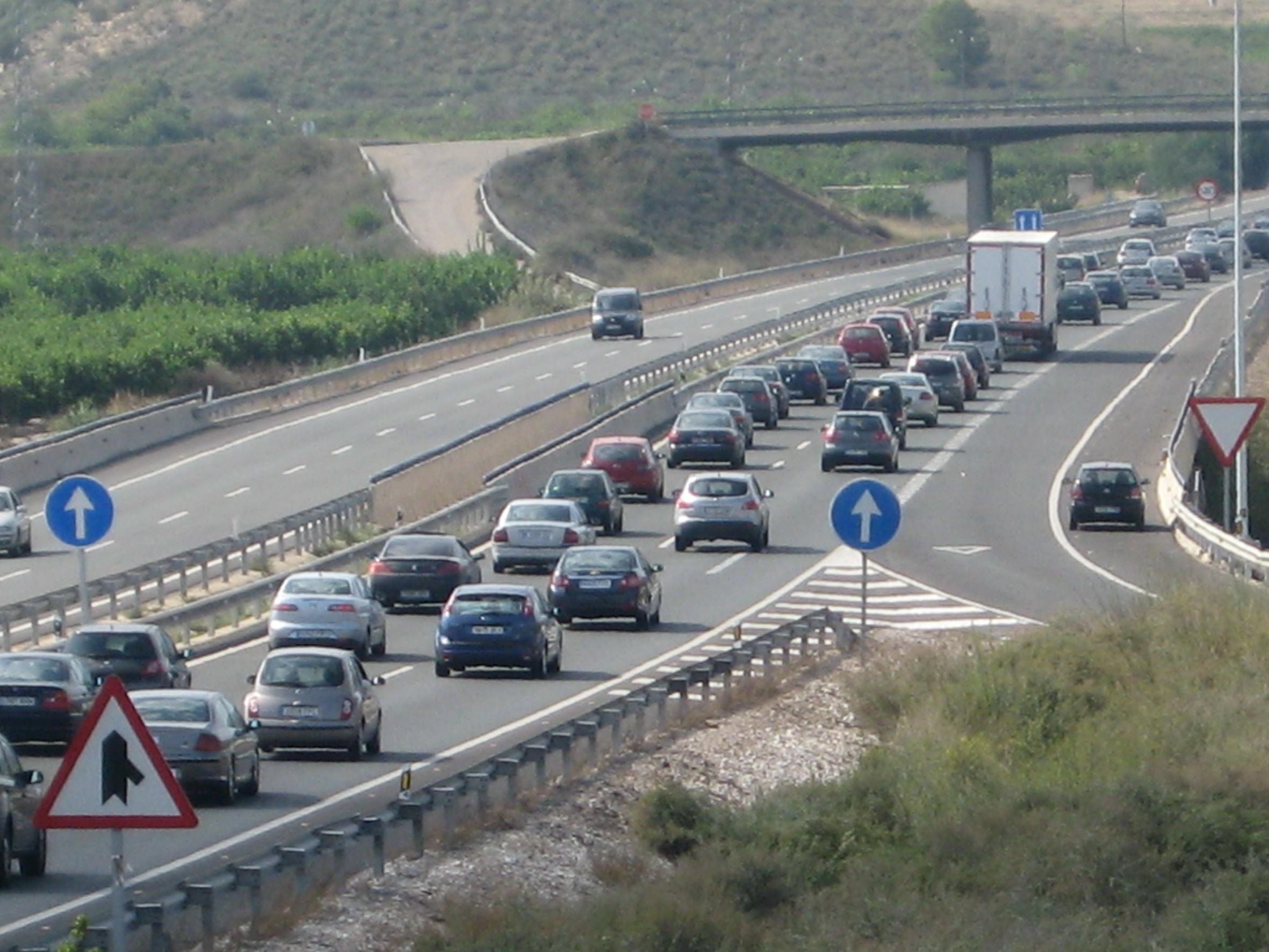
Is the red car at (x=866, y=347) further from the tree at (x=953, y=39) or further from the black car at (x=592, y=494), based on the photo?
the tree at (x=953, y=39)

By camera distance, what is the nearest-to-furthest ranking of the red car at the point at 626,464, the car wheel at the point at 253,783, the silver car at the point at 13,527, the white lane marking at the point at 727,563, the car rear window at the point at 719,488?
the car wheel at the point at 253,783 < the white lane marking at the point at 727,563 < the silver car at the point at 13,527 < the car rear window at the point at 719,488 < the red car at the point at 626,464

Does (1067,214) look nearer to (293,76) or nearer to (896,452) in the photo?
(293,76)

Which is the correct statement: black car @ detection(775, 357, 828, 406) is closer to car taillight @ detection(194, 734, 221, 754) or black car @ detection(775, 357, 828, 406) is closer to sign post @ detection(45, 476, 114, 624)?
sign post @ detection(45, 476, 114, 624)

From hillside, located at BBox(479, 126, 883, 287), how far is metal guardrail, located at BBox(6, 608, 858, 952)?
79154 millimetres

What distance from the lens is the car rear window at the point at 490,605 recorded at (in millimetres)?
29641

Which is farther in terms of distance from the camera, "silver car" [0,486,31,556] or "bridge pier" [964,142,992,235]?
"bridge pier" [964,142,992,235]

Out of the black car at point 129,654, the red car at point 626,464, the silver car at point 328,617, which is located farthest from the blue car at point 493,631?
the red car at point 626,464

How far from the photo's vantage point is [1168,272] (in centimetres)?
9119

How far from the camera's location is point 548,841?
65.7ft

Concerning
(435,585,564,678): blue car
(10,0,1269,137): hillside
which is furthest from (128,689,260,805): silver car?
(10,0,1269,137): hillside

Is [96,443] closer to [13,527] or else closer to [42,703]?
[13,527]

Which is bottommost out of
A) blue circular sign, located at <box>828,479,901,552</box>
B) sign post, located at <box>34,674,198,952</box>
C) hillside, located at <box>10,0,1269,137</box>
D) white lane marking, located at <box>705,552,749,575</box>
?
white lane marking, located at <box>705,552,749,575</box>

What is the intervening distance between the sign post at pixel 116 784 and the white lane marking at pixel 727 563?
2870 cm

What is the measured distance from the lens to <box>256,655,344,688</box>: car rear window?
78.6ft
